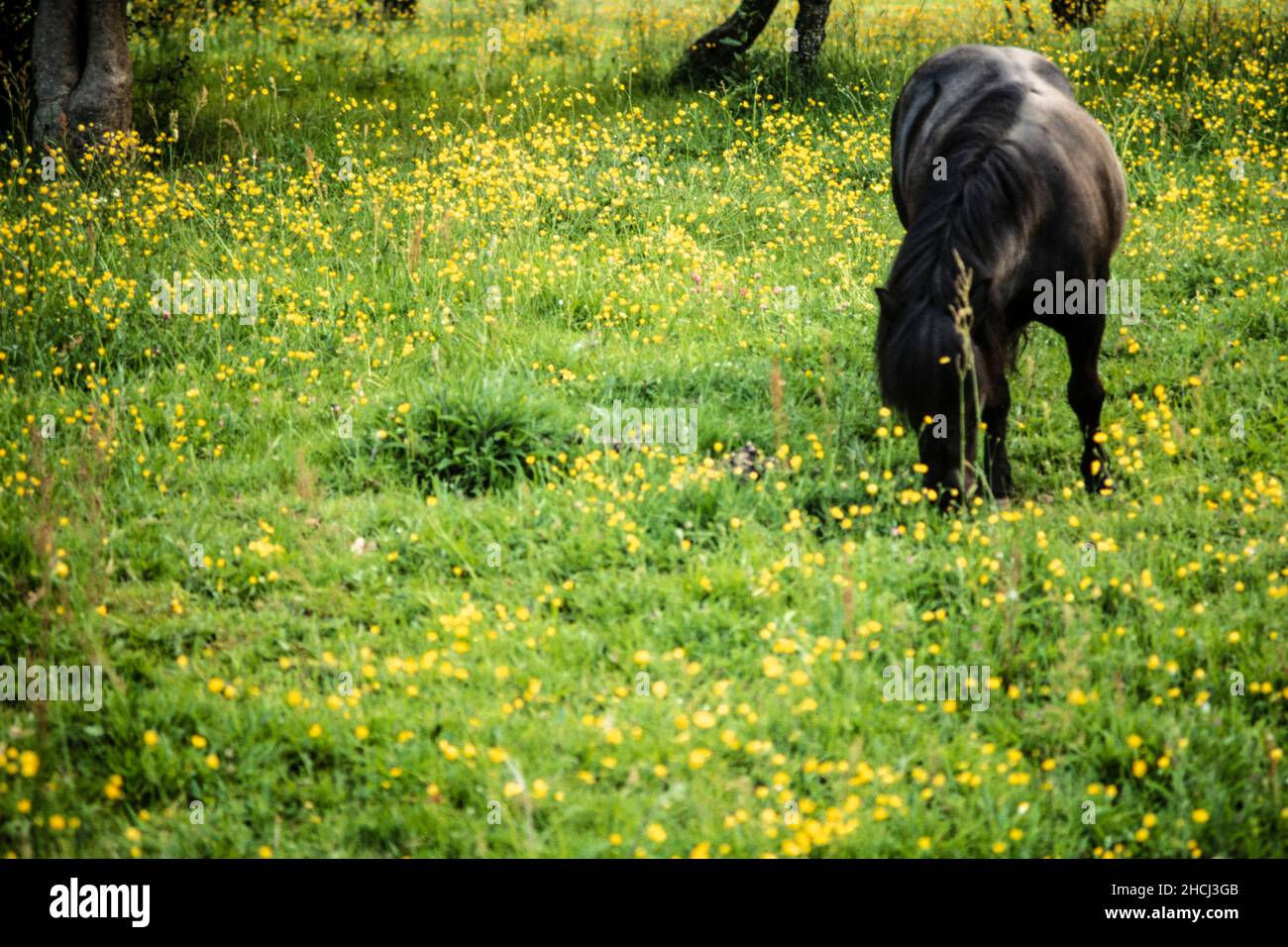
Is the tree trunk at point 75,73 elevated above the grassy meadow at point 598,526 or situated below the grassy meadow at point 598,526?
above

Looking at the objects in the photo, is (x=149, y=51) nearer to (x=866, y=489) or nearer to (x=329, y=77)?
(x=329, y=77)

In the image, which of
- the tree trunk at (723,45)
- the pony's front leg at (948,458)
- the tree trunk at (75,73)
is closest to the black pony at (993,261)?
the pony's front leg at (948,458)

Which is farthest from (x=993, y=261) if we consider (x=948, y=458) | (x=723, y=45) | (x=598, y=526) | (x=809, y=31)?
(x=809, y=31)

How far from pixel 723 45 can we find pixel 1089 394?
268 inches

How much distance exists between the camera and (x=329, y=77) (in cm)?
1101

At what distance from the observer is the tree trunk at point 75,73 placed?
8812 mm

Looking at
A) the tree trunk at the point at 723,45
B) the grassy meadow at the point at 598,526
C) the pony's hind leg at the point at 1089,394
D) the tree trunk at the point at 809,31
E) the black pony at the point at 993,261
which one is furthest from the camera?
the tree trunk at the point at 809,31

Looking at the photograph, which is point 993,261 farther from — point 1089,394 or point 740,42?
point 740,42

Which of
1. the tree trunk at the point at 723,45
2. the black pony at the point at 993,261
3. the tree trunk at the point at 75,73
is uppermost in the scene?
the tree trunk at the point at 723,45

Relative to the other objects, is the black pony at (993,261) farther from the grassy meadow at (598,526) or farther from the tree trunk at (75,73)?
the tree trunk at (75,73)

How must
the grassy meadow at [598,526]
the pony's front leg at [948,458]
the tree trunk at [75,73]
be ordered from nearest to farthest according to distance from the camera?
the grassy meadow at [598,526] → the pony's front leg at [948,458] → the tree trunk at [75,73]

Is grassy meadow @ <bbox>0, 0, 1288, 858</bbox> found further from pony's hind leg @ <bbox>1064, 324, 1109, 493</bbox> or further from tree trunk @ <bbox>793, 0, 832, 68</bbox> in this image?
tree trunk @ <bbox>793, 0, 832, 68</bbox>

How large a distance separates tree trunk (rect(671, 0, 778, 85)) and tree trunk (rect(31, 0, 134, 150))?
5.15 meters
